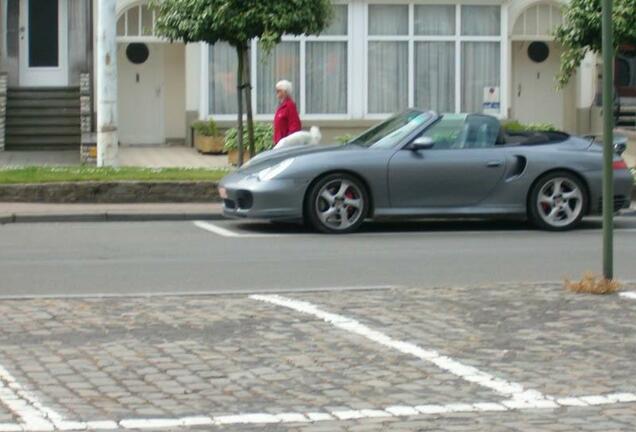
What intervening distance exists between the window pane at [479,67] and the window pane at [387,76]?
1258 mm

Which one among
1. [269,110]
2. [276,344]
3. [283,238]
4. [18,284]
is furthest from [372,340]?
[269,110]

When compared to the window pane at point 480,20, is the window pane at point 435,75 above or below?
below

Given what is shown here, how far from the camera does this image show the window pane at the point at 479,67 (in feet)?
98.8

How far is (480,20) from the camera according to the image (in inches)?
1185

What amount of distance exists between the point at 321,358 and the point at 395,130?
8551 mm

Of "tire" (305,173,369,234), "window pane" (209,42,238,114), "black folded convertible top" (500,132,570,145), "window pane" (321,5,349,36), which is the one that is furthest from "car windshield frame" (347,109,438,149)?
"window pane" (321,5,349,36)

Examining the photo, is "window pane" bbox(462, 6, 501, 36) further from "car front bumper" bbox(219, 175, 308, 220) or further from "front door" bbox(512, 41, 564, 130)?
"car front bumper" bbox(219, 175, 308, 220)

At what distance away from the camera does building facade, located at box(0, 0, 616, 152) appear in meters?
29.5

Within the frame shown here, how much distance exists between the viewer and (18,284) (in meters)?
12.2

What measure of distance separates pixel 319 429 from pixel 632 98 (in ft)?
89.2

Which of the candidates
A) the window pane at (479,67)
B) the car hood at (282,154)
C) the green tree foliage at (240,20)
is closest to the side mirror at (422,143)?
the car hood at (282,154)

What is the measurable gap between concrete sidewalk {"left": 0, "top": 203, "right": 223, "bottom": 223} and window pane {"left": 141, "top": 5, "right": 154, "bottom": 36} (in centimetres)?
1106

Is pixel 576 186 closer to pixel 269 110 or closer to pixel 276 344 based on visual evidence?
pixel 276 344

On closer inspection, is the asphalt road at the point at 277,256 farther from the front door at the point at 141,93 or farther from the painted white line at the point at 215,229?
the front door at the point at 141,93
